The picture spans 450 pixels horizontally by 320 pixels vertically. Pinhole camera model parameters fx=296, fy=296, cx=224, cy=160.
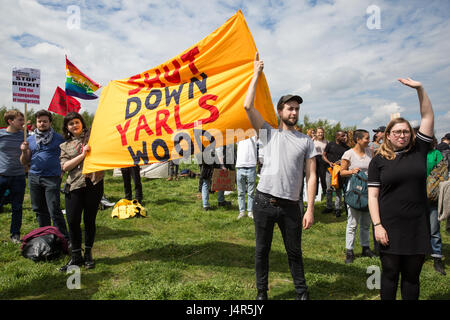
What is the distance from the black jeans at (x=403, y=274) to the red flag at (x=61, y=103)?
1174 cm

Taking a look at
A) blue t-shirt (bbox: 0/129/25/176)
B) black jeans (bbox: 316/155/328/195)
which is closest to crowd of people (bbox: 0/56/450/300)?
blue t-shirt (bbox: 0/129/25/176)

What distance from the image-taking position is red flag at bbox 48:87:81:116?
11.5m

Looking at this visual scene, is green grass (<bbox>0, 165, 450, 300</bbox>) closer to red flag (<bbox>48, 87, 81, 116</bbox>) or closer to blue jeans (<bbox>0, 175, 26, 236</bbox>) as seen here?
blue jeans (<bbox>0, 175, 26, 236</bbox>)

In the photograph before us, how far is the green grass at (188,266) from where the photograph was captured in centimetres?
400

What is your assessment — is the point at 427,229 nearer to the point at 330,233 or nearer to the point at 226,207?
the point at 330,233

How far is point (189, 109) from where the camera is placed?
444 cm

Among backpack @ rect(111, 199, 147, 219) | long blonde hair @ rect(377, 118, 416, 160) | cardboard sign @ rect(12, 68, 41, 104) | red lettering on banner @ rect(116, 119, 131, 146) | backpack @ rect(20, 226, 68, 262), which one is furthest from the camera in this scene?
backpack @ rect(111, 199, 147, 219)

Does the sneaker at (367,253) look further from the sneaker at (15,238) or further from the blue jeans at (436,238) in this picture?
the sneaker at (15,238)

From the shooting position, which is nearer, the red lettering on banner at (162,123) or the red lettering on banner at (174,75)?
the red lettering on banner at (162,123)

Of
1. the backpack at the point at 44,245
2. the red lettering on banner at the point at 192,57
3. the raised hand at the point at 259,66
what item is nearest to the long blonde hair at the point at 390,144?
the raised hand at the point at 259,66

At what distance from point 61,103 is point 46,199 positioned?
7724 mm

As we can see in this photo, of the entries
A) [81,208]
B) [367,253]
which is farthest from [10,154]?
[367,253]
